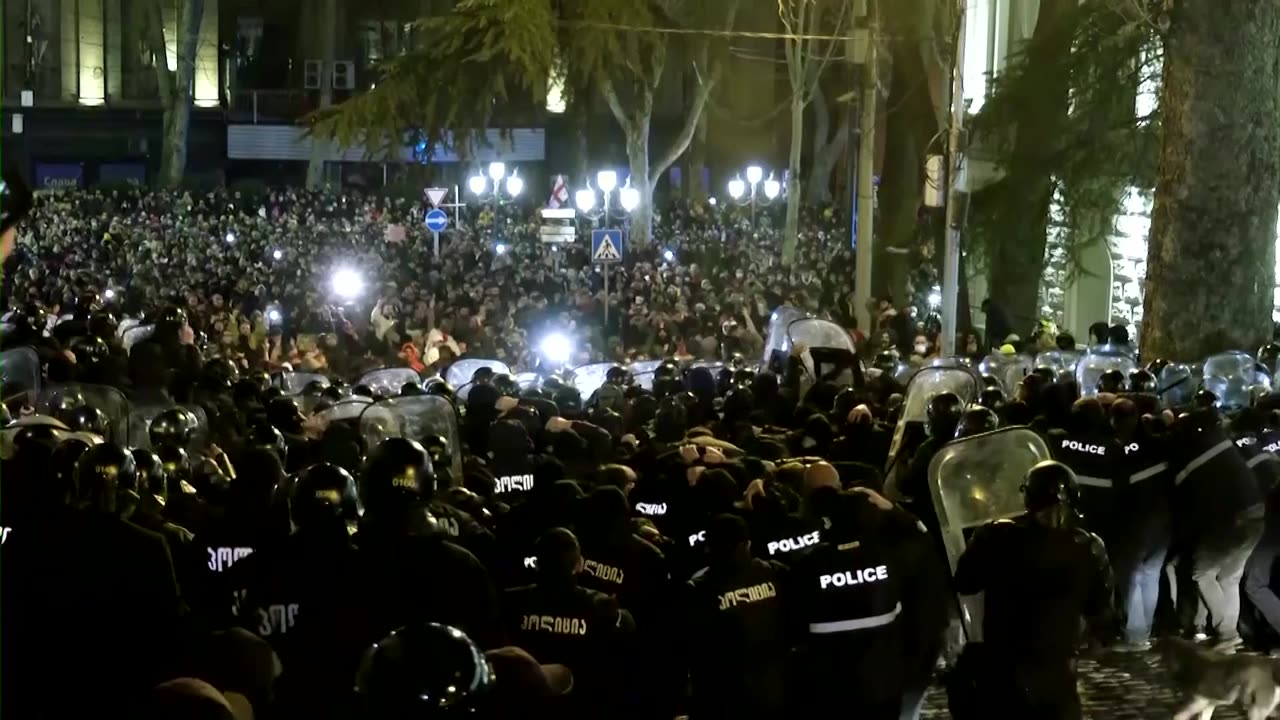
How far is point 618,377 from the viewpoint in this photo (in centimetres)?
1466

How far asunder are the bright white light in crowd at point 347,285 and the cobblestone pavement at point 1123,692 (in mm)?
21175

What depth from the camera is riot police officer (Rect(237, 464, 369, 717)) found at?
510 cm

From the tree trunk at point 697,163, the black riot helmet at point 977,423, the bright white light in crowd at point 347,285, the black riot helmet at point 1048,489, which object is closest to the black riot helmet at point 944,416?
the black riot helmet at point 977,423

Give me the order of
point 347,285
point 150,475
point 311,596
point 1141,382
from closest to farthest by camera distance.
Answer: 1. point 311,596
2. point 150,475
3. point 1141,382
4. point 347,285

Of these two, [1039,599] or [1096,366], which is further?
[1096,366]

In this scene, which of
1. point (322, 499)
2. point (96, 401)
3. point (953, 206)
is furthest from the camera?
point (953, 206)

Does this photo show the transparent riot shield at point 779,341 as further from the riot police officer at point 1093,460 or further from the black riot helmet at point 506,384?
the riot police officer at point 1093,460

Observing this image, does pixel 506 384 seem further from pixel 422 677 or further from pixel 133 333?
pixel 422 677

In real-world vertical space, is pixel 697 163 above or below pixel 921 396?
above

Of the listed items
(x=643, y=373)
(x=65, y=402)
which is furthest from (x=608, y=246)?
(x=65, y=402)

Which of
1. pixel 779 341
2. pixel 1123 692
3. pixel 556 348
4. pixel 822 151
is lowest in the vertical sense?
pixel 1123 692

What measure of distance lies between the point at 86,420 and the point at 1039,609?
248 inches

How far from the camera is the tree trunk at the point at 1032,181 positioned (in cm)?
2134

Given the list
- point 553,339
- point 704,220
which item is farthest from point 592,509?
point 704,220
